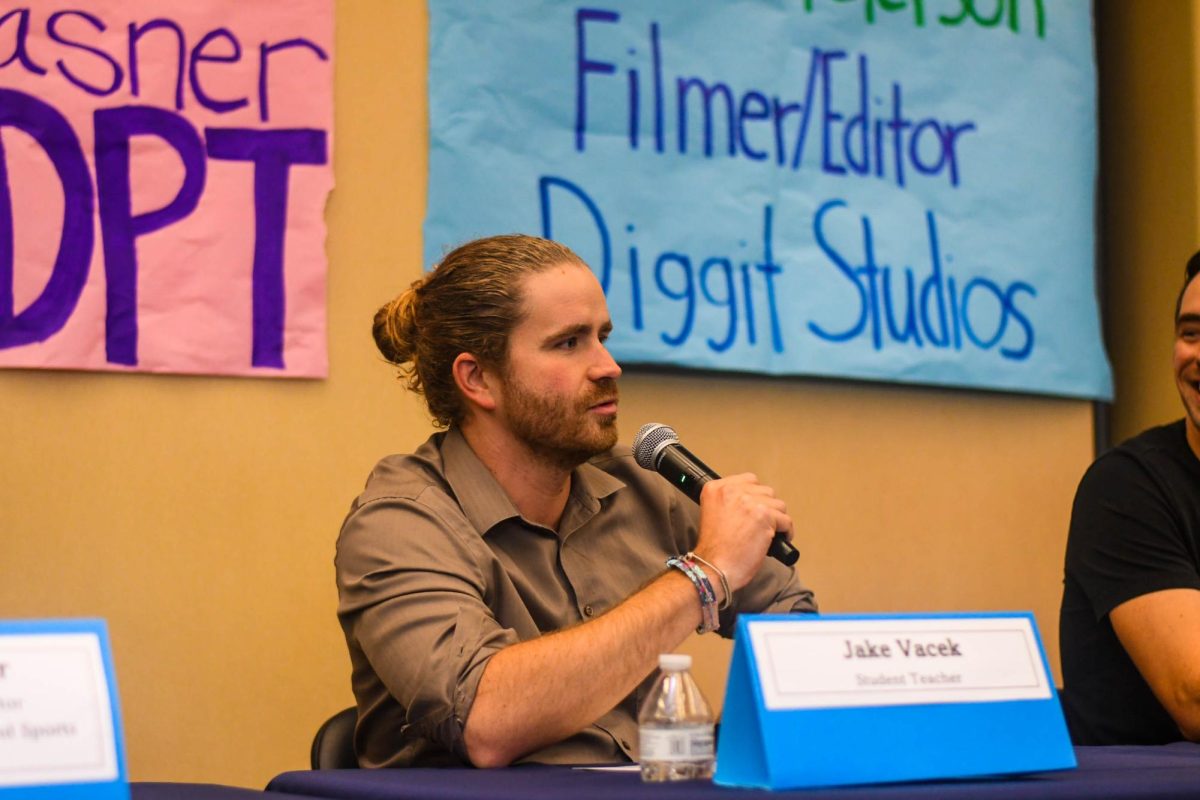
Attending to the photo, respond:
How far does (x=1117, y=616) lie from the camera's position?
1.85 m

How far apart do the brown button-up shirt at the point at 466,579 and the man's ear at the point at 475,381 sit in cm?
6

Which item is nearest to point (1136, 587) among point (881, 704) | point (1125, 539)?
point (1125, 539)

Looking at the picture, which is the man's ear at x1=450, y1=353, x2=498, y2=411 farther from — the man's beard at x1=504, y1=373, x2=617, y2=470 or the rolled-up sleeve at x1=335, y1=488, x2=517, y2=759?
the rolled-up sleeve at x1=335, y1=488, x2=517, y2=759

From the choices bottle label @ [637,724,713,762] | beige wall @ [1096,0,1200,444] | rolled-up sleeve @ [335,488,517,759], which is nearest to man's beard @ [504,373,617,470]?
rolled-up sleeve @ [335,488,517,759]

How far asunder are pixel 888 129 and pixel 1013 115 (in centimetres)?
28

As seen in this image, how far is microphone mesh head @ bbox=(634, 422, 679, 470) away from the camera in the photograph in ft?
5.52

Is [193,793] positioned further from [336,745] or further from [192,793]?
[336,745]

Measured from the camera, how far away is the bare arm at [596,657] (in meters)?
1.38

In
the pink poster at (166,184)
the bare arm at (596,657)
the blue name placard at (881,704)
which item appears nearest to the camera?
the blue name placard at (881,704)

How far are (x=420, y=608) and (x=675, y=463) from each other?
359 millimetres

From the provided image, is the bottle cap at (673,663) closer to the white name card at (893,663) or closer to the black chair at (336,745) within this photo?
the white name card at (893,663)

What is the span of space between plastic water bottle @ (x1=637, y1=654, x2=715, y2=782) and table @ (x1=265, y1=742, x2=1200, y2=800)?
0.08 ft

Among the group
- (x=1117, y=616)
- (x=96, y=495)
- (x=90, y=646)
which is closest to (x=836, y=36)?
(x=1117, y=616)

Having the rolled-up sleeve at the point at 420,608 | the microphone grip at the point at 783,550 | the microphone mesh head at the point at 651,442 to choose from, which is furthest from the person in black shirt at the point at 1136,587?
the rolled-up sleeve at the point at 420,608
